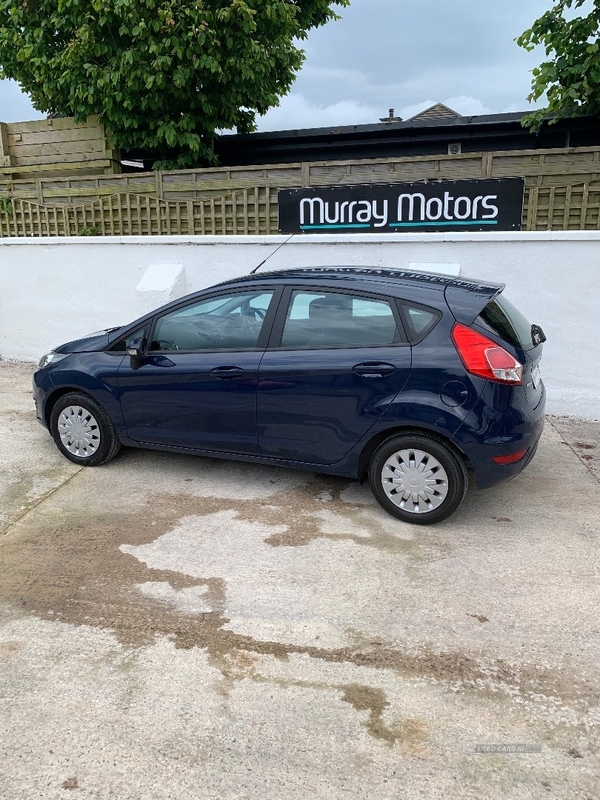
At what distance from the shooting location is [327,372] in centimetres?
389

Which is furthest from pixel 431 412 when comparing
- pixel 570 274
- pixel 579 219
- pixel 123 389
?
pixel 579 219

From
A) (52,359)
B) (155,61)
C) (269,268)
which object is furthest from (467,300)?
(155,61)

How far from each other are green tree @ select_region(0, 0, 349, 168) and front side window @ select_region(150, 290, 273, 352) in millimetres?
5262

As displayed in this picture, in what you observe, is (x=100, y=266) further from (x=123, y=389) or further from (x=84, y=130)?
(x=123, y=389)

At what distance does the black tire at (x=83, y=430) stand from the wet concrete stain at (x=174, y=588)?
2.33 feet

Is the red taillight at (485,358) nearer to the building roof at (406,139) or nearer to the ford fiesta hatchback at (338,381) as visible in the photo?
the ford fiesta hatchback at (338,381)

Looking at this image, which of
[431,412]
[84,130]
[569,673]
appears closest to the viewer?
[569,673]

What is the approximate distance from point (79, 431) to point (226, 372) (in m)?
1.42

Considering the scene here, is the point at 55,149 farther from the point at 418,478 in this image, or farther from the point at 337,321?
the point at 418,478

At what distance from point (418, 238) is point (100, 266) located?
13.6ft

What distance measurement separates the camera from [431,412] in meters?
3.66

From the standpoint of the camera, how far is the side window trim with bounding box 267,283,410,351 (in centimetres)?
381

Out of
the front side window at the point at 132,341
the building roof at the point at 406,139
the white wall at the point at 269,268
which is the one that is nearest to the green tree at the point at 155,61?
the building roof at the point at 406,139

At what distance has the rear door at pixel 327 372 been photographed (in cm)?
380
